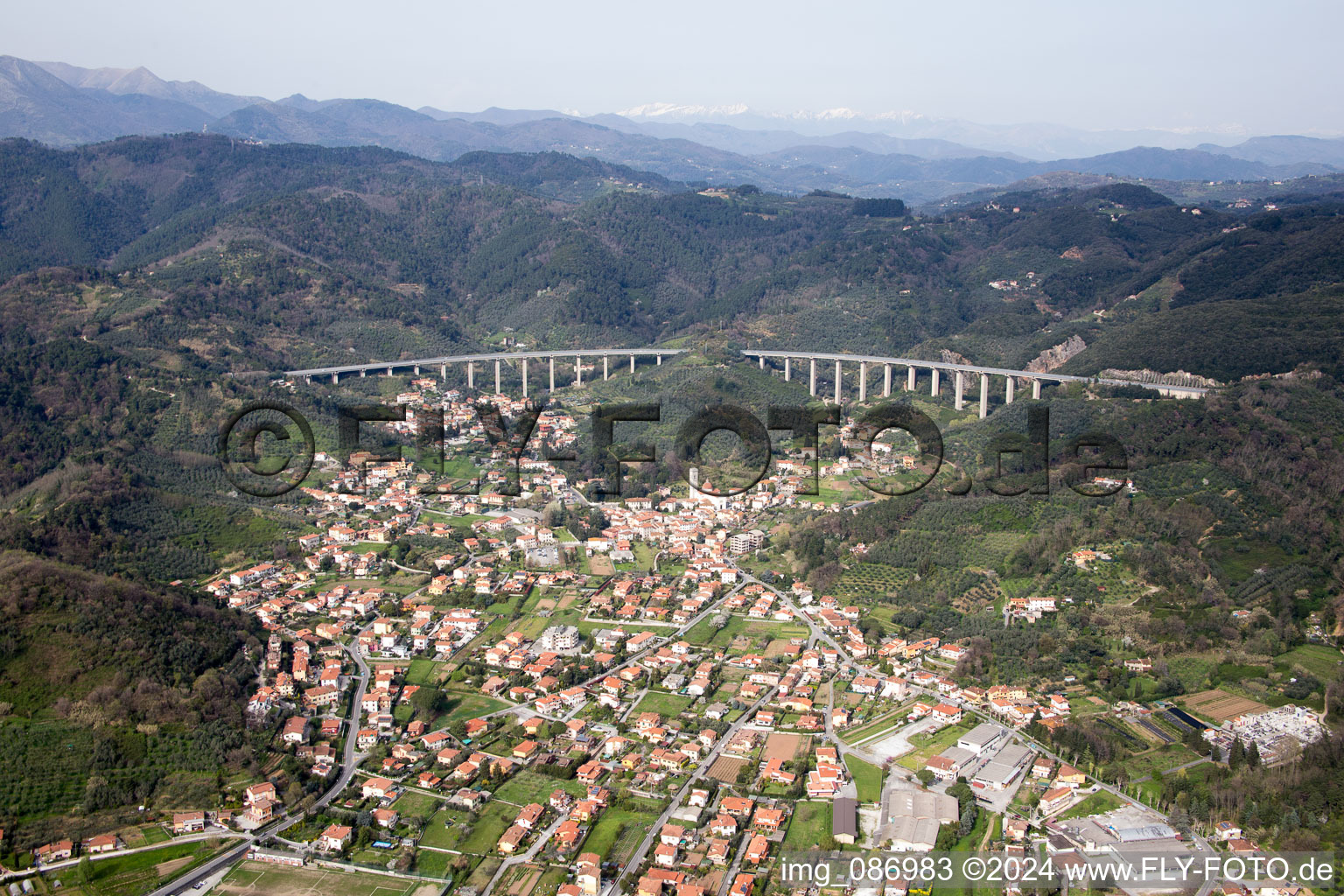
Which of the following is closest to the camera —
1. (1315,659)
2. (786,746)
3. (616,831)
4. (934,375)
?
(616,831)

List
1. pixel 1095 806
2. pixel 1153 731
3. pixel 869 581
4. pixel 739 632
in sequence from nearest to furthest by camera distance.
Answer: pixel 1095 806
pixel 1153 731
pixel 739 632
pixel 869 581

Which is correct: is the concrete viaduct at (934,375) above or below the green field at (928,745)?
above

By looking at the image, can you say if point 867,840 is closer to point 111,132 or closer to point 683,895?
point 683,895

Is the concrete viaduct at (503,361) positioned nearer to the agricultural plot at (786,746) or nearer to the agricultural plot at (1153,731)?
the agricultural plot at (786,746)

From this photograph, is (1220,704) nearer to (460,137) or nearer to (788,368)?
(788,368)

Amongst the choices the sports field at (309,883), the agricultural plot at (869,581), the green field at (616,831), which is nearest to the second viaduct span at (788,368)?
the agricultural plot at (869,581)

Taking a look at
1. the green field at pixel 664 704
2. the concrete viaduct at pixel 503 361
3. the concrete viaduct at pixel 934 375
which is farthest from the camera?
the concrete viaduct at pixel 503 361

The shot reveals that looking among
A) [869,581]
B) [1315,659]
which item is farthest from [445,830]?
[1315,659]
